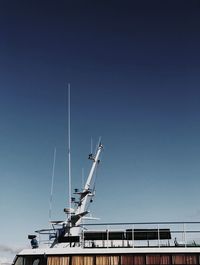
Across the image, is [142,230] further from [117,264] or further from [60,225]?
[60,225]

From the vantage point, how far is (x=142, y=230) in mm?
25359

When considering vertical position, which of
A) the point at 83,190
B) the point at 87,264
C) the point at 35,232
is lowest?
the point at 87,264

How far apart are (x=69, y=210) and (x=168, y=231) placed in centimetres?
623

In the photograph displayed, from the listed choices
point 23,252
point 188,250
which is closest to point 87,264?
point 23,252

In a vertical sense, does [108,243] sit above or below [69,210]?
below

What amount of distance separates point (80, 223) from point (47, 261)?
3856mm

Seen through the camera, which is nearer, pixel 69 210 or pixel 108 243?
pixel 108 243

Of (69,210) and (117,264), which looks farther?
(69,210)

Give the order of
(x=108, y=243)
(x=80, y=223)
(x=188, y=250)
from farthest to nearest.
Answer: (x=80, y=223)
(x=108, y=243)
(x=188, y=250)

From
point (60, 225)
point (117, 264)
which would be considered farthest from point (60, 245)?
point (117, 264)

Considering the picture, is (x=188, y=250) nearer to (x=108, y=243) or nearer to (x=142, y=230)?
(x=142, y=230)

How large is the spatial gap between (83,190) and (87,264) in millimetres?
5762

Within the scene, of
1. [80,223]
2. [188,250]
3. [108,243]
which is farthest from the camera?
[80,223]

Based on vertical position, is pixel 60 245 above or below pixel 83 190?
below
